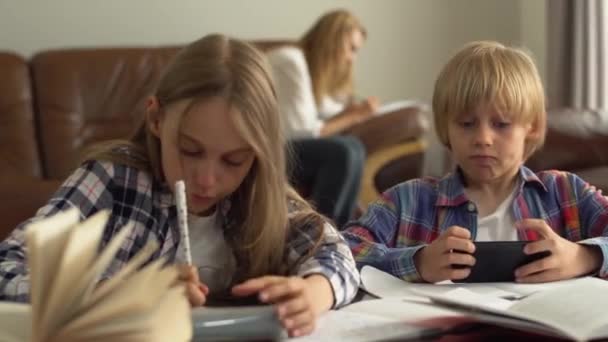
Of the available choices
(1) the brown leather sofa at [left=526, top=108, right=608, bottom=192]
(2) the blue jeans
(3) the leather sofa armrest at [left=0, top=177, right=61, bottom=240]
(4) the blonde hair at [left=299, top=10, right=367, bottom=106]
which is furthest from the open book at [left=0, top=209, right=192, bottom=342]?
(4) the blonde hair at [left=299, top=10, right=367, bottom=106]

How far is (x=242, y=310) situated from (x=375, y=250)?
1.71 feet

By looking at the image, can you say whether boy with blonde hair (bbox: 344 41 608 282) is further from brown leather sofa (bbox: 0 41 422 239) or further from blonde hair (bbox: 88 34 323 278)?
brown leather sofa (bbox: 0 41 422 239)

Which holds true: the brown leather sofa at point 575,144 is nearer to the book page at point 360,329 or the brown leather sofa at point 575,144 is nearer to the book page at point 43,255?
the book page at point 360,329

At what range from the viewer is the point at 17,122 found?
362cm

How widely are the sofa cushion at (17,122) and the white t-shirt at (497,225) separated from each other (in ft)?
7.69

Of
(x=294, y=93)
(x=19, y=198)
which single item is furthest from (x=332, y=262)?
(x=294, y=93)

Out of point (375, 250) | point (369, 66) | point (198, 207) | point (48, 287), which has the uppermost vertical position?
point (48, 287)

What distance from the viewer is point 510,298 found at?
126cm

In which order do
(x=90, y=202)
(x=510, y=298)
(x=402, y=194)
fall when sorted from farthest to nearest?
(x=402, y=194) < (x=90, y=202) < (x=510, y=298)

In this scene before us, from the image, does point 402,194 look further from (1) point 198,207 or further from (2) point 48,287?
(2) point 48,287

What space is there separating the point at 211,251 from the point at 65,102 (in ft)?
7.92

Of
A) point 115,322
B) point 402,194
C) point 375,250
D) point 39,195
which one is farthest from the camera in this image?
point 39,195

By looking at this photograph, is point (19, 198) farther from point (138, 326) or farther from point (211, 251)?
point (138, 326)

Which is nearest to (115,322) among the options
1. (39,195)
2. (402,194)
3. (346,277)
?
(346,277)
